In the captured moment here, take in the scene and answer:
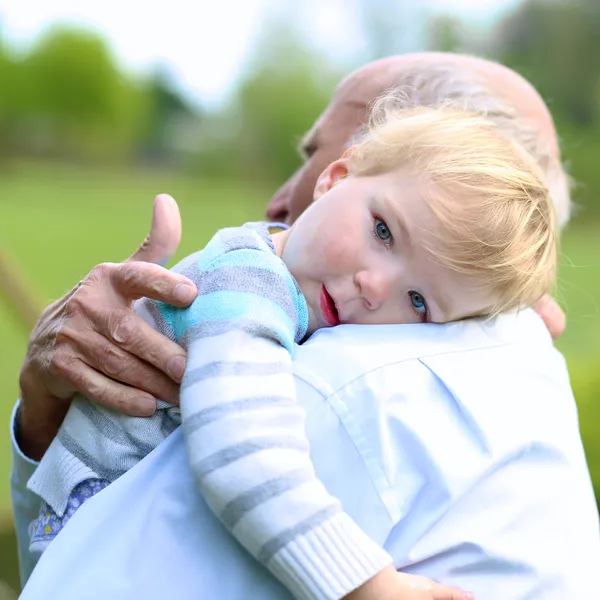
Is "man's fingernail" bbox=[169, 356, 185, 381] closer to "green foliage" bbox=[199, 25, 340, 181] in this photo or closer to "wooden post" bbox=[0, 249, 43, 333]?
"wooden post" bbox=[0, 249, 43, 333]

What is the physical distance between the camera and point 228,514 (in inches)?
42.9

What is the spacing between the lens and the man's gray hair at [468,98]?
1829mm

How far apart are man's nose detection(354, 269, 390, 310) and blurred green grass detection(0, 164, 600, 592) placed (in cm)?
1635

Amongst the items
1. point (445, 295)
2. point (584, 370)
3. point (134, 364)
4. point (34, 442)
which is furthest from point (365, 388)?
point (584, 370)

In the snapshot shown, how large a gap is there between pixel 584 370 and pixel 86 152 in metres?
19.8

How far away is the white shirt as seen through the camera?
3.87ft

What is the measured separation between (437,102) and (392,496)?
94cm

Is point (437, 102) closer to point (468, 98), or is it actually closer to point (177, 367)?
point (468, 98)

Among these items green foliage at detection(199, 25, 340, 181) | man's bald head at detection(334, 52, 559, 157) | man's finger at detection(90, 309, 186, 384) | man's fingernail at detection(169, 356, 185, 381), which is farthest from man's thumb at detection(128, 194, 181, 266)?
green foliage at detection(199, 25, 340, 181)

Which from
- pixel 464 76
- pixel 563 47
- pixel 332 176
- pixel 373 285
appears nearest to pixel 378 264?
pixel 373 285

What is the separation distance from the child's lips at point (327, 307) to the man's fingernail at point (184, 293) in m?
0.24

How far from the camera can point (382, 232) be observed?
1370mm

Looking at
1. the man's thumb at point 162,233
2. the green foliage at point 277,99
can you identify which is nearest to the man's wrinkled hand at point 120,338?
the man's thumb at point 162,233

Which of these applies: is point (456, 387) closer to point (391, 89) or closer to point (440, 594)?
point (440, 594)
